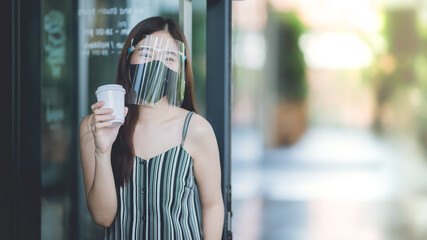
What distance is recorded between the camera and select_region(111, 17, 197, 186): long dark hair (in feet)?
8.39

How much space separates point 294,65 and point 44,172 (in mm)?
10452

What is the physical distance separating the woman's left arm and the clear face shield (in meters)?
0.17

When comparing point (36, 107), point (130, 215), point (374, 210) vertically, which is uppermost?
point (36, 107)

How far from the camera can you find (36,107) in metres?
2.80

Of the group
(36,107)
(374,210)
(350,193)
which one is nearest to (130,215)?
(36,107)

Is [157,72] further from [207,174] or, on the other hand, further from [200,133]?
[207,174]

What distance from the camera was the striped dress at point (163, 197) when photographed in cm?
253

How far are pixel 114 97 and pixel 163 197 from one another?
550mm

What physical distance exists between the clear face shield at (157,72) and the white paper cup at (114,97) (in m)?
0.12

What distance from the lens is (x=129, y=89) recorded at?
2.55 metres

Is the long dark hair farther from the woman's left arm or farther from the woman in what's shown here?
the woman's left arm

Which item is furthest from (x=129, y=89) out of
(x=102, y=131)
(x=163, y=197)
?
(x=163, y=197)

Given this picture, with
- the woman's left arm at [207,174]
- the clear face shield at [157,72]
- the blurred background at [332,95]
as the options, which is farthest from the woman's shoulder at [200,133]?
the blurred background at [332,95]

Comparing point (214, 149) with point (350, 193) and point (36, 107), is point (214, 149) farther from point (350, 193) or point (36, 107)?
point (350, 193)
